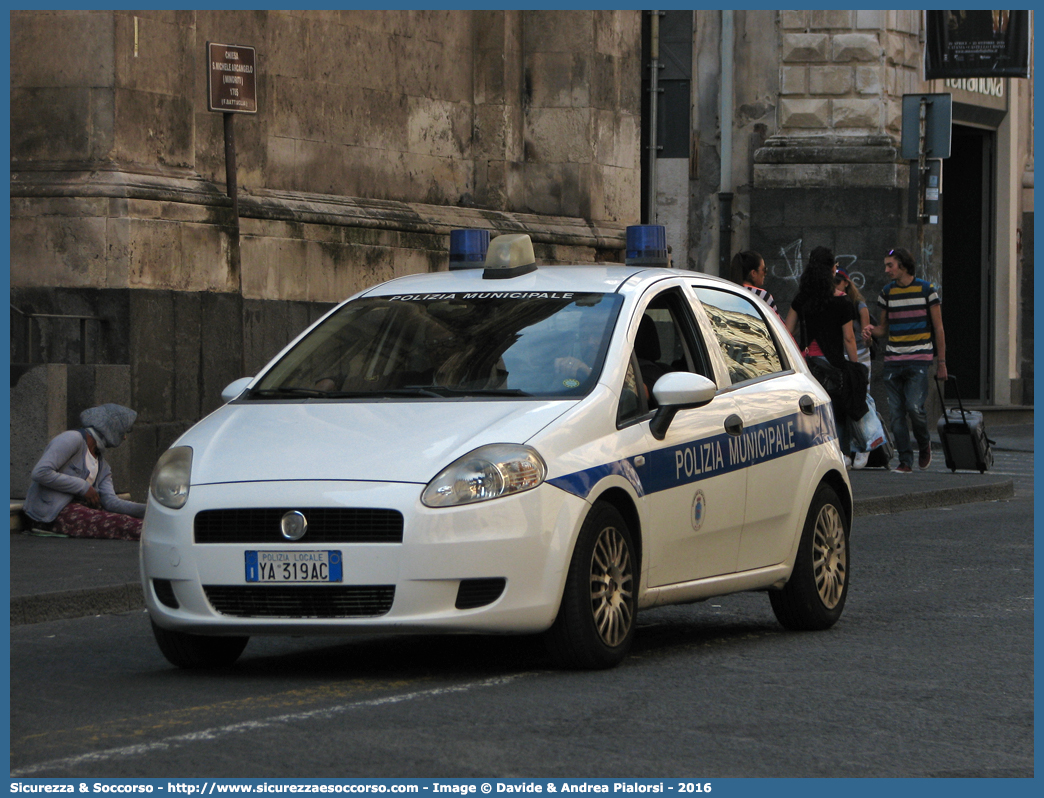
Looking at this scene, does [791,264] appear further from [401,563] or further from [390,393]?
[401,563]

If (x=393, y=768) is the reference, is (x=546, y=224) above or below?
above

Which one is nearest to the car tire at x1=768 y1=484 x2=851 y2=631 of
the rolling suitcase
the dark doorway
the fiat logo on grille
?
the fiat logo on grille

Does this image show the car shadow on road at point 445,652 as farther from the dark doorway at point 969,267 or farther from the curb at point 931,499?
the dark doorway at point 969,267

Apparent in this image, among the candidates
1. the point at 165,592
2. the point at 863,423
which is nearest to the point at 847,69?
the point at 863,423

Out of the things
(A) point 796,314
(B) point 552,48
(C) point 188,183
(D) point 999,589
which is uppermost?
(B) point 552,48

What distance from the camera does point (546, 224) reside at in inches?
752

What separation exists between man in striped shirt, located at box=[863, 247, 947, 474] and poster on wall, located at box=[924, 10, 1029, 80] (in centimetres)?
817

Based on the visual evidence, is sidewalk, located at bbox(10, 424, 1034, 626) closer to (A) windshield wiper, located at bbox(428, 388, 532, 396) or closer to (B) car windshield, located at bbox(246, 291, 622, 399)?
(B) car windshield, located at bbox(246, 291, 622, 399)

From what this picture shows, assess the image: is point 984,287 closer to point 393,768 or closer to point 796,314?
point 796,314

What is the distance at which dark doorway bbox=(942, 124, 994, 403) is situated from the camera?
2875cm

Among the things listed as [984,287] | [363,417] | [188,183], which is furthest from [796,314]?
[984,287]

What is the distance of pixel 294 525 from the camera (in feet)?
22.0

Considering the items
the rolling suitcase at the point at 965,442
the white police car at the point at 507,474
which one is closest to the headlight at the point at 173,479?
the white police car at the point at 507,474

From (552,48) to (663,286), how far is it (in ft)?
38.0
